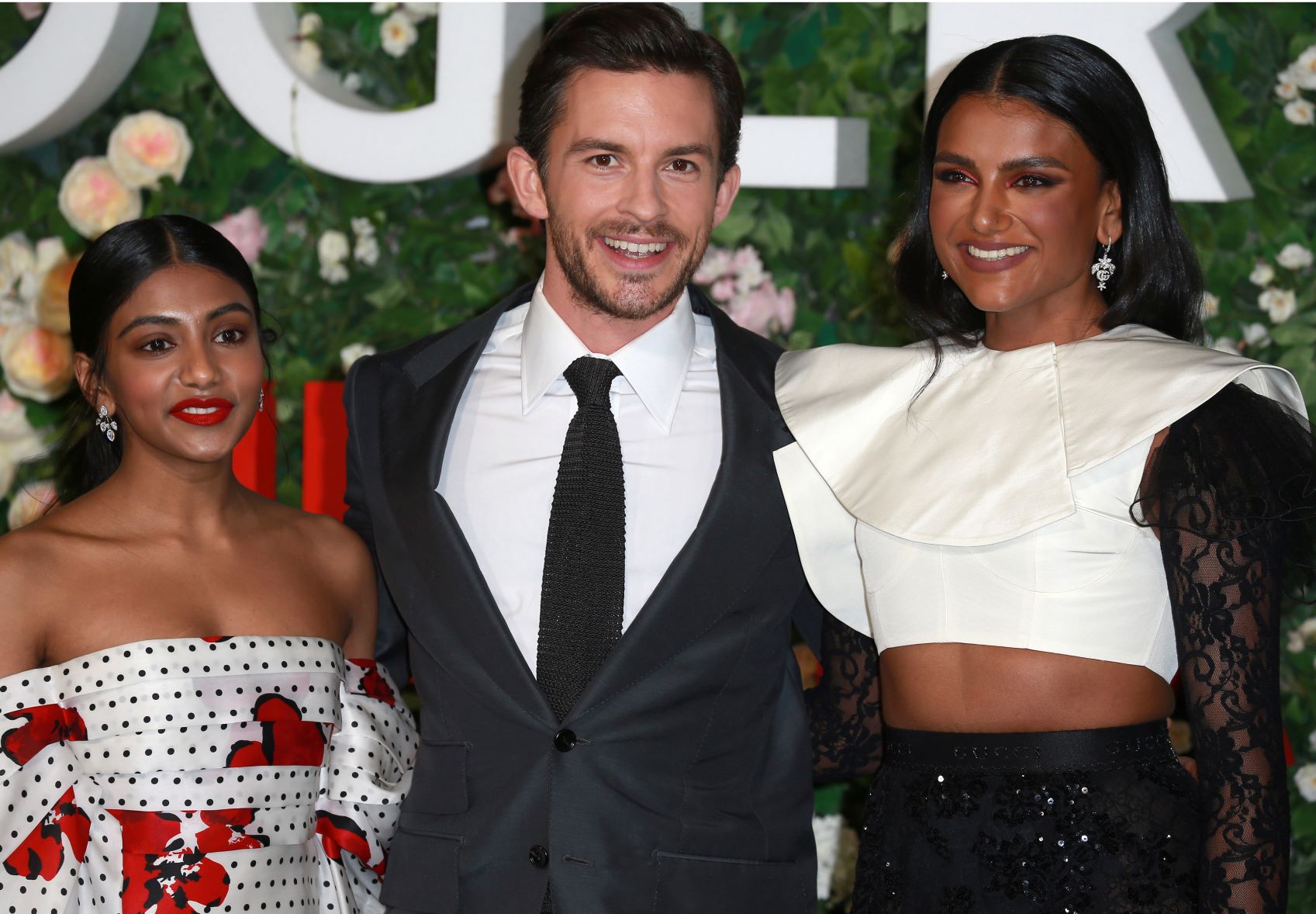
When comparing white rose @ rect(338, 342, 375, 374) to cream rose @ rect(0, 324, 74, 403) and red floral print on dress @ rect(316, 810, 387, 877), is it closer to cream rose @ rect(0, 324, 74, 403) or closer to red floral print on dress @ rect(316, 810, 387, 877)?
cream rose @ rect(0, 324, 74, 403)

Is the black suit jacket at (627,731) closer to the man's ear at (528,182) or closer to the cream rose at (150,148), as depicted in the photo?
the man's ear at (528,182)

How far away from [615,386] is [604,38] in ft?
1.87

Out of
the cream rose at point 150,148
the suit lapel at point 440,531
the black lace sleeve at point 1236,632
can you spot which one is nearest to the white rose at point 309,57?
the cream rose at point 150,148

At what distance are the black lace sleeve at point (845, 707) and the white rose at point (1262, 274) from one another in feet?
5.21

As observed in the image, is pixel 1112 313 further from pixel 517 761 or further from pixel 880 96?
pixel 880 96

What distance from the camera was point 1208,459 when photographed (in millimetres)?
1872

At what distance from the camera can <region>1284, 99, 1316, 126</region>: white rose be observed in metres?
3.33

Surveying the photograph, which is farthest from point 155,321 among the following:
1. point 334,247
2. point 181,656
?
point 334,247

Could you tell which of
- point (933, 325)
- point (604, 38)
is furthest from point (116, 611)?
point (933, 325)

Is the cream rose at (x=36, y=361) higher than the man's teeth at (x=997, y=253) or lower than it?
higher

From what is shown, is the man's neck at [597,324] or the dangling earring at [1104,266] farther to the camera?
the man's neck at [597,324]

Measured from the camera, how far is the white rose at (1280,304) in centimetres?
331

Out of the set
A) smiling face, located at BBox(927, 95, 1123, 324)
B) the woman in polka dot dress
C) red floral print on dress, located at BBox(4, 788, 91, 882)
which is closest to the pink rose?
the woman in polka dot dress

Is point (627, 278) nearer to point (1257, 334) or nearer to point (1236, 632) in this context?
point (1236, 632)
